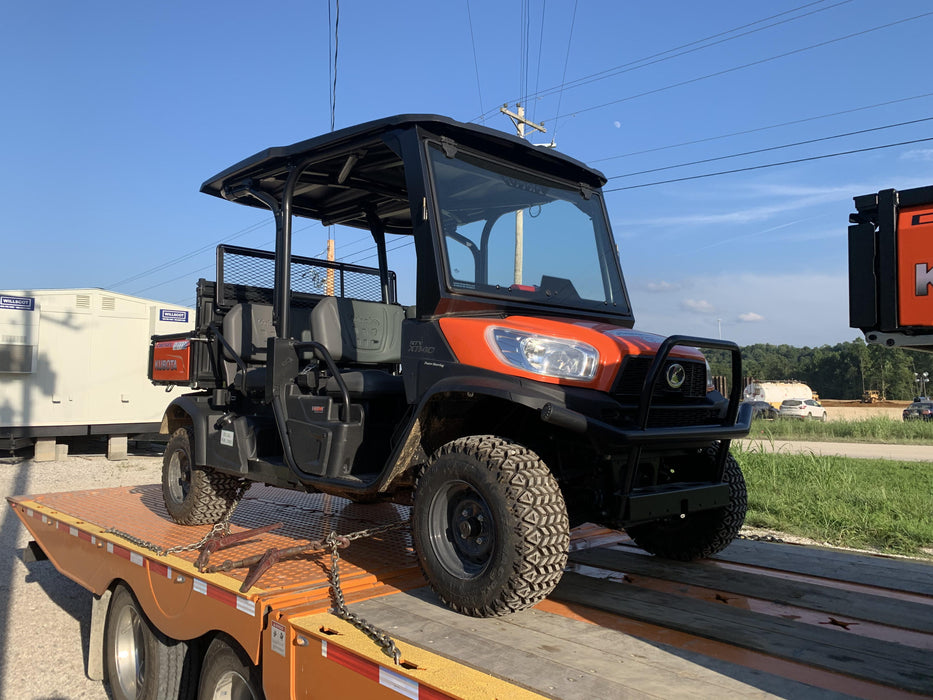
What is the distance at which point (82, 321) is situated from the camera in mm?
14945

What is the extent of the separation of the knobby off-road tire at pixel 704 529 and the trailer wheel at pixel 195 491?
292cm

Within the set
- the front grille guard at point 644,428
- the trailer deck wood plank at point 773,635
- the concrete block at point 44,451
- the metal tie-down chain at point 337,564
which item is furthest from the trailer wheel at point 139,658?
the concrete block at point 44,451

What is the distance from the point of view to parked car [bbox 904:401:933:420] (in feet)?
102

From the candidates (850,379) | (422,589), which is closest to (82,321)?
(422,589)

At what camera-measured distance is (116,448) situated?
50.3 feet

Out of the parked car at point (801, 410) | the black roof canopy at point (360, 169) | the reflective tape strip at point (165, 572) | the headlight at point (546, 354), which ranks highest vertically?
the black roof canopy at point (360, 169)

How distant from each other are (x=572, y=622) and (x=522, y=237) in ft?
6.88

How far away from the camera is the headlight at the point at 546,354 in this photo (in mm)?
3143

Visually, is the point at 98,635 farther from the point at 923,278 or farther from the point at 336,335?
the point at 923,278

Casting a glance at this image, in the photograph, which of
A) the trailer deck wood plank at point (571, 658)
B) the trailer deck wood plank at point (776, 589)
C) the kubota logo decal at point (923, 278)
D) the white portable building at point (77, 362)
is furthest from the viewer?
the white portable building at point (77, 362)

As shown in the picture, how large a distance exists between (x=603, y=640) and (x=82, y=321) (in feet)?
49.0

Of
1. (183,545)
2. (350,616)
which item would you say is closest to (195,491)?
(183,545)

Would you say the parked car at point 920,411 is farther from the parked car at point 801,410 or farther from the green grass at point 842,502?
the green grass at point 842,502

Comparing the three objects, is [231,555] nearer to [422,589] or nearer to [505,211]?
[422,589]
